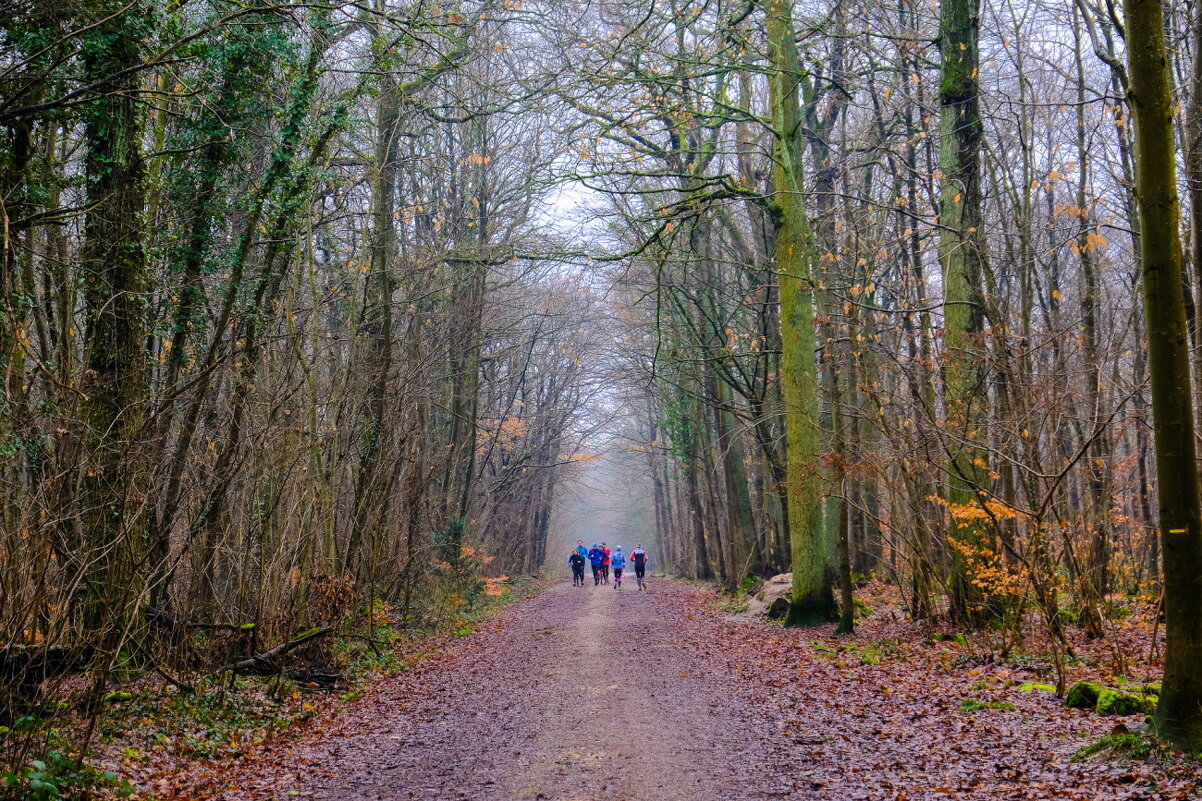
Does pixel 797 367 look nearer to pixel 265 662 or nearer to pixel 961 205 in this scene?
pixel 961 205

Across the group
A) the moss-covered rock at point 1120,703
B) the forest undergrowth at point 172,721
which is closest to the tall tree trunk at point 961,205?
the moss-covered rock at point 1120,703

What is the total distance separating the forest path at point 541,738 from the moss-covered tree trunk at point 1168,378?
245 cm

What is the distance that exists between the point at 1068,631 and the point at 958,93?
7411 millimetres

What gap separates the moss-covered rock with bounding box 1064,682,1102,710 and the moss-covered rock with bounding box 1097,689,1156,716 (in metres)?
0.14

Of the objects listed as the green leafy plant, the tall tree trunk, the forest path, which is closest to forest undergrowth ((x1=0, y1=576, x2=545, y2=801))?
the green leafy plant

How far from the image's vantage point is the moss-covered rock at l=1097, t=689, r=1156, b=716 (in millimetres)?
6062

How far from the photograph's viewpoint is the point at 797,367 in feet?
44.0

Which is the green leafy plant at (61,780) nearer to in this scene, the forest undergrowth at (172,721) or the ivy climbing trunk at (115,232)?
the forest undergrowth at (172,721)

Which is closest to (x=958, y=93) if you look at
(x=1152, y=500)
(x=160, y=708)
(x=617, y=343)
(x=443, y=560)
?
(x=1152, y=500)

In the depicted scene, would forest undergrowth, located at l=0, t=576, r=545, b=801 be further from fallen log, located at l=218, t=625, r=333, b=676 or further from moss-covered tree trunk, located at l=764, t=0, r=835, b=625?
moss-covered tree trunk, located at l=764, t=0, r=835, b=625

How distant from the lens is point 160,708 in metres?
7.00

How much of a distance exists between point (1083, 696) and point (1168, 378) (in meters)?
3.07

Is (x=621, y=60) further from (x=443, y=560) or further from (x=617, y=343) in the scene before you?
(x=617, y=343)

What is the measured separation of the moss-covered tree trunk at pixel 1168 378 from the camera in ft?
16.0
